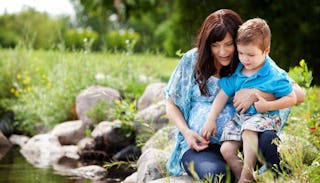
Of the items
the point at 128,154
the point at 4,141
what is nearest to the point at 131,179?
the point at 128,154

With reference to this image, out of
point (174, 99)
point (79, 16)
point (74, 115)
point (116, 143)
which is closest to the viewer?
point (174, 99)

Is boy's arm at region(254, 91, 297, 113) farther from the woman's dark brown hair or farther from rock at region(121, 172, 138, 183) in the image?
rock at region(121, 172, 138, 183)

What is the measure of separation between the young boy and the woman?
6cm

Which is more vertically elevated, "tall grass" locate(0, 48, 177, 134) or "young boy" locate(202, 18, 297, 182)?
"young boy" locate(202, 18, 297, 182)

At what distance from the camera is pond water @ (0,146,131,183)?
21.8ft

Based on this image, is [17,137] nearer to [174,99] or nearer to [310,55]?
[174,99]

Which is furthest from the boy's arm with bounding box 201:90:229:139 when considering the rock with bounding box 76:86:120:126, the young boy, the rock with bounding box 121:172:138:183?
the rock with bounding box 76:86:120:126

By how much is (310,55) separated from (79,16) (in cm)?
4647

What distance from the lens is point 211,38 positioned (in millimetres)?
4473

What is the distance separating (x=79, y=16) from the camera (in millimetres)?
60219

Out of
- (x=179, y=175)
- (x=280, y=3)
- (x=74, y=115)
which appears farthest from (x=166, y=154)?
(x=280, y=3)

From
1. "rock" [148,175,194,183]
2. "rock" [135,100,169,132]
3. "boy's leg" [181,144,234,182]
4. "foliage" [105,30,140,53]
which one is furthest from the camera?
"foliage" [105,30,140,53]

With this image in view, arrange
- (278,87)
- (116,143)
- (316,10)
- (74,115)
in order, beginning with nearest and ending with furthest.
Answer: (278,87) < (116,143) < (74,115) < (316,10)

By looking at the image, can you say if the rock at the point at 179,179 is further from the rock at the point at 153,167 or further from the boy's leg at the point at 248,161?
the boy's leg at the point at 248,161
